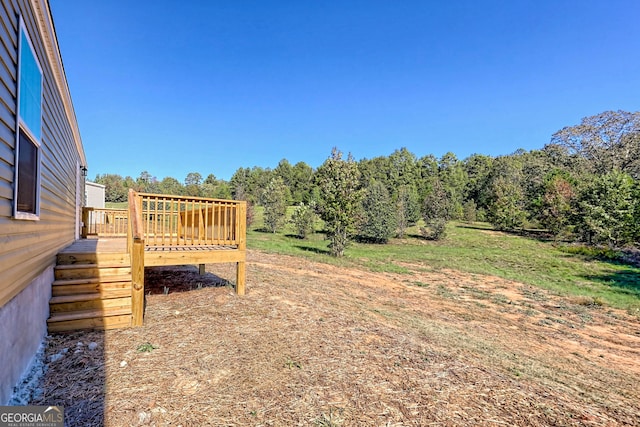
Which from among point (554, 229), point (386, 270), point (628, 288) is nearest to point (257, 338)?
point (386, 270)

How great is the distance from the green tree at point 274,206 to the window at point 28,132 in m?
20.9

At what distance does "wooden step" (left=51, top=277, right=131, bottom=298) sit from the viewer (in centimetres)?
393

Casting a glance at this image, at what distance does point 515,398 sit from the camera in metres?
2.82

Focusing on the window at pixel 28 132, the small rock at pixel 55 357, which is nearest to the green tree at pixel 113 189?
the window at pixel 28 132

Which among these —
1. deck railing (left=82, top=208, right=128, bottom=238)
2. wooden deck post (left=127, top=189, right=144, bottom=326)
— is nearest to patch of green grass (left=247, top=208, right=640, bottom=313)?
deck railing (left=82, top=208, right=128, bottom=238)

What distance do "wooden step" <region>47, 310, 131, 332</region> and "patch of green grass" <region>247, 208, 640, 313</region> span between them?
28.9 feet

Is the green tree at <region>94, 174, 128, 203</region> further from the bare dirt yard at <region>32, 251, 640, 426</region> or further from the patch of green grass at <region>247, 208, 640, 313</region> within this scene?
the bare dirt yard at <region>32, 251, 640, 426</region>

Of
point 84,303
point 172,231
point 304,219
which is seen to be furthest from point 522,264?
point 84,303

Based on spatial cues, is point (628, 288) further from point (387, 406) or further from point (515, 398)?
point (387, 406)

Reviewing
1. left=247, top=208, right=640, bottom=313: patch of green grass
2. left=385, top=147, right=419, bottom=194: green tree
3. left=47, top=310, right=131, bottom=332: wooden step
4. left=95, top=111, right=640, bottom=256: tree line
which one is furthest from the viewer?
left=385, top=147, right=419, bottom=194: green tree

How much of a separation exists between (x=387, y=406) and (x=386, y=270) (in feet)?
30.6

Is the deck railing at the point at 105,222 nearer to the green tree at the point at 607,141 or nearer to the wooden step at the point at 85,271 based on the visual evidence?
the wooden step at the point at 85,271

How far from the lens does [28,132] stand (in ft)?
10.1

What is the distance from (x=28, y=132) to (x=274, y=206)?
22055 millimetres
